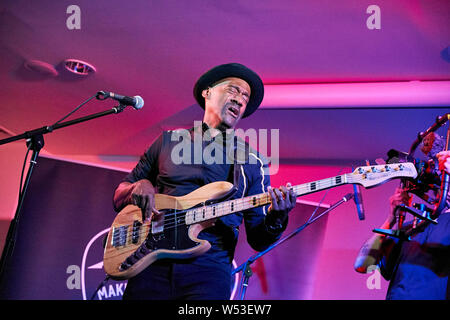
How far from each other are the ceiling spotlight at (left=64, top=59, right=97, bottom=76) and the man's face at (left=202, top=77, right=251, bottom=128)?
2241 millimetres

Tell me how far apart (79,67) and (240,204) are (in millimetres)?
3377

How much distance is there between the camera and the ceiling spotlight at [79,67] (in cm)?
470

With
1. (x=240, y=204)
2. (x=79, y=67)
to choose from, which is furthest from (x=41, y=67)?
(x=240, y=204)

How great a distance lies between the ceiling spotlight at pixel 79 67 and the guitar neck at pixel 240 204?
126 inches

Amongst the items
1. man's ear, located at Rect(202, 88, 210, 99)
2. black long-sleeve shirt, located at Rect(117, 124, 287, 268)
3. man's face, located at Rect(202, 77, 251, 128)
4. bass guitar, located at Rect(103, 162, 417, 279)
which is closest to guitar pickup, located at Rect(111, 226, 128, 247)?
bass guitar, located at Rect(103, 162, 417, 279)

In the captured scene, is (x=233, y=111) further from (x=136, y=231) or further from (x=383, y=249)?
(x=383, y=249)

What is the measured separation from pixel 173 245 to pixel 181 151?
73cm

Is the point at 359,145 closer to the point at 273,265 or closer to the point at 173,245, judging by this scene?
the point at 273,265

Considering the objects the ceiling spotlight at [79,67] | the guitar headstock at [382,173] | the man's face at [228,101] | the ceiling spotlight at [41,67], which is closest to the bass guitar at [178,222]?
the guitar headstock at [382,173]

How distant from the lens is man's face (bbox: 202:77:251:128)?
118 inches

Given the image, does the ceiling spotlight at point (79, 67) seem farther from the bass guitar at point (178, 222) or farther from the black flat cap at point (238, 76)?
the bass guitar at point (178, 222)

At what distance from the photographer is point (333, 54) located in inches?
171

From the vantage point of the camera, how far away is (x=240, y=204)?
242cm
